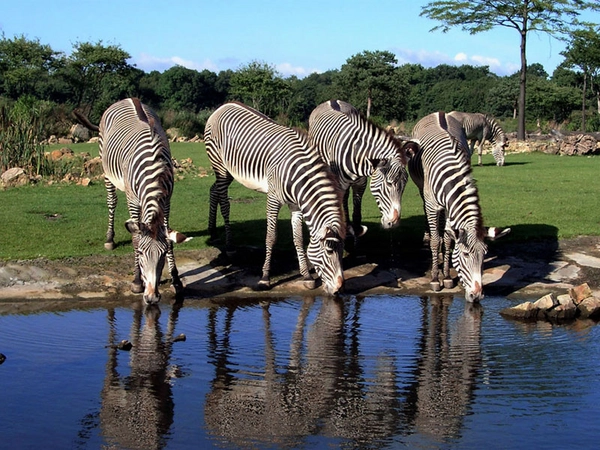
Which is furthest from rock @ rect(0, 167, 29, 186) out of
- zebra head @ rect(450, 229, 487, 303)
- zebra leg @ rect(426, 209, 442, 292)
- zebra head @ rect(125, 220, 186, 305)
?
zebra head @ rect(450, 229, 487, 303)

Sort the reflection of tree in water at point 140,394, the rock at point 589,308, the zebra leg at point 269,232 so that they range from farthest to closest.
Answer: the zebra leg at point 269,232 → the rock at point 589,308 → the reflection of tree in water at point 140,394

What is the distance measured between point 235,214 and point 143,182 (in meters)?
5.43

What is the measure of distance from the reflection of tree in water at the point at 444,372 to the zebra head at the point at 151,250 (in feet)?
10.1

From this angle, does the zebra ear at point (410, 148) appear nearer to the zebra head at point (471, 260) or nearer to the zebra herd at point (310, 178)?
the zebra herd at point (310, 178)

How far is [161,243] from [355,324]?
96.8 inches

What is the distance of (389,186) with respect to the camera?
10766 mm

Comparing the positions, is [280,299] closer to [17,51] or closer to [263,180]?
[263,180]

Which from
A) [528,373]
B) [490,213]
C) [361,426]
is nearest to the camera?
[361,426]

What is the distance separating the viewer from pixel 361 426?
5.97m

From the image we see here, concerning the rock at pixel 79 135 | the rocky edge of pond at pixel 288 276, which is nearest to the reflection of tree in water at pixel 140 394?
the rocky edge of pond at pixel 288 276

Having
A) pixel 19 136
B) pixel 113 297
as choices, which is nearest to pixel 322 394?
pixel 113 297

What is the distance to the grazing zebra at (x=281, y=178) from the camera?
382 inches

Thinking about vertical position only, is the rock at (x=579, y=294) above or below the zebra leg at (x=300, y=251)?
below

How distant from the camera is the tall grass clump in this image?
1977 centimetres
